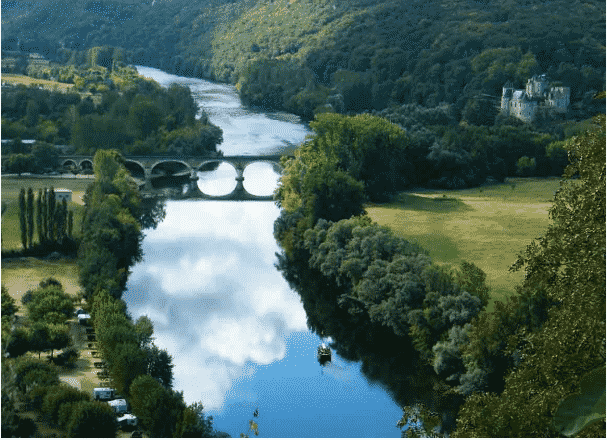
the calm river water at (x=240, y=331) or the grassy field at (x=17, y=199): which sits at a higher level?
the grassy field at (x=17, y=199)

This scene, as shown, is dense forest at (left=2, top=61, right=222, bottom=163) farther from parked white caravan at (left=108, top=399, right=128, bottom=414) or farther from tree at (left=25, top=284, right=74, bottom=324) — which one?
parked white caravan at (left=108, top=399, right=128, bottom=414)

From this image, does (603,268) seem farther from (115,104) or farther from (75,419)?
(115,104)

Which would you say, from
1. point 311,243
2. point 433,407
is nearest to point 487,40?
A: point 311,243

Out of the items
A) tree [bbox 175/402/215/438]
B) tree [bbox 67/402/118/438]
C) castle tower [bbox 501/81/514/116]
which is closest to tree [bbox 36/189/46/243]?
tree [bbox 67/402/118/438]

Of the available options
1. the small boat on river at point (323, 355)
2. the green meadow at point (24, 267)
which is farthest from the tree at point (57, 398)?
the green meadow at point (24, 267)

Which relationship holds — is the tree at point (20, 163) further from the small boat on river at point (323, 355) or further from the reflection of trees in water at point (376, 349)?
the small boat on river at point (323, 355)

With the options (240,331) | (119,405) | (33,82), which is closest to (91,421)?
(119,405)
